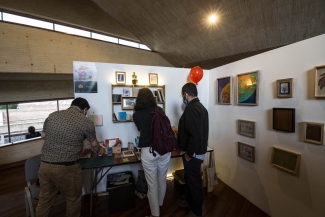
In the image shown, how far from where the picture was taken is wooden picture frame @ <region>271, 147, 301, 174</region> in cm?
163

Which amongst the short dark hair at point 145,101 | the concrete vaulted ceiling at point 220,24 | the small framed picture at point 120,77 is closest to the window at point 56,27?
the concrete vaulted ceiling at point 220,24

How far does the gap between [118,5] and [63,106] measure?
155 inches

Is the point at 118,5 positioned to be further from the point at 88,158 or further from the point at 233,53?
the point at 88,158

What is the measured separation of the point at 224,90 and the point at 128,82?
179 centimetres

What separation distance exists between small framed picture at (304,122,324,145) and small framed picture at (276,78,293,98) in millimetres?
375

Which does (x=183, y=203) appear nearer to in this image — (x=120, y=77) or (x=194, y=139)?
(x=194, y=139)

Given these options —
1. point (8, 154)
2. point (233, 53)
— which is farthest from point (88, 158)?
point (233, 53)

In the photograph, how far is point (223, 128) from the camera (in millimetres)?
2744

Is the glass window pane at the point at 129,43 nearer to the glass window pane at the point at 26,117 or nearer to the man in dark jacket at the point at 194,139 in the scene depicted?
the glass window pane at the point at 26,117

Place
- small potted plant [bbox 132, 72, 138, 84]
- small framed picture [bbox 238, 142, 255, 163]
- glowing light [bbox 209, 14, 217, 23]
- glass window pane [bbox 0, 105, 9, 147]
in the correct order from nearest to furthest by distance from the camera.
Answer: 1. small framed picture [bbox 238, 142, 255, 163]
2. small potted plant [bbox 132, 72, 138, 84]
3. glowing light [bbox 209, 14, 217, 23]
4. glass window pane [bbox 0, 105, 9, 147]

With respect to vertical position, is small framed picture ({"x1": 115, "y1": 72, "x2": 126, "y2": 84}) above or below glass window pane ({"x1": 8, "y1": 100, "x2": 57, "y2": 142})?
above

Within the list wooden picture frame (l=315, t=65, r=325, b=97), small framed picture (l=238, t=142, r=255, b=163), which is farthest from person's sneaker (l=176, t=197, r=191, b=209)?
wooden picture frame (l=315, t=65, r=325, b=97)

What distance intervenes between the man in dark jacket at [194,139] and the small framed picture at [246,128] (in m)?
0.85

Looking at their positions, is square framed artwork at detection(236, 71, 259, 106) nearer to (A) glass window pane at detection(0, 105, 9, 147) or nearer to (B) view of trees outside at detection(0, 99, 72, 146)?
(B) view of trees outside at detection(0, 99, 72, 146)
